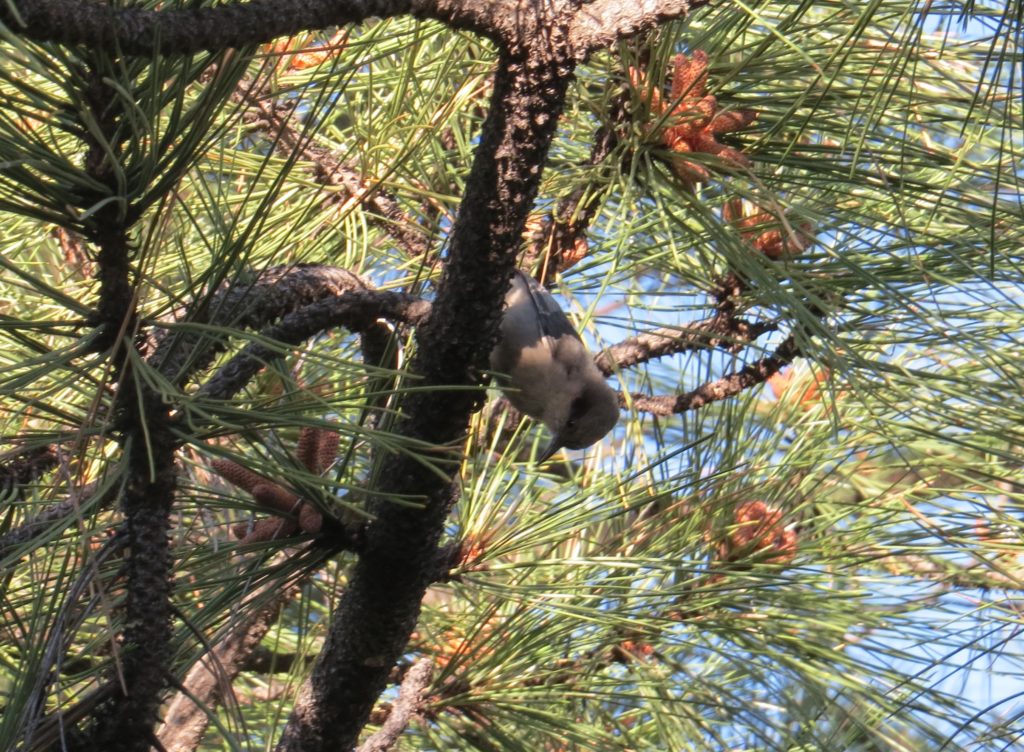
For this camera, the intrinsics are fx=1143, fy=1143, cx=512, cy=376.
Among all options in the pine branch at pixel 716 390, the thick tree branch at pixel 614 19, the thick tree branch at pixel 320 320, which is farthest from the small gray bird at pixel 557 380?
the thick tree branch at pixel 614 19

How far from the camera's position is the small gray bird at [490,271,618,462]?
8.20ft

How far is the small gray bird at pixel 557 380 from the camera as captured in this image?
98.4 inches

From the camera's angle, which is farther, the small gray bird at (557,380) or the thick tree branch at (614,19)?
the small gray bird at (557,380)

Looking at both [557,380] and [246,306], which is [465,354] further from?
[557,380]

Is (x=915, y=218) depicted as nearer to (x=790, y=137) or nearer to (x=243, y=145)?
(x=790, y=137)

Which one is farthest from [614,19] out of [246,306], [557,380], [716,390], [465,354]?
[557,380]

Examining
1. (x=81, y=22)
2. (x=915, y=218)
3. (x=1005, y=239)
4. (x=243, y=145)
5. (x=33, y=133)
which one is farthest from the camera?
(x=243, y=145)

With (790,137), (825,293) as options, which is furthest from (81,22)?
(825,293)

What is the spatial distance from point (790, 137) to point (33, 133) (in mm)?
1136

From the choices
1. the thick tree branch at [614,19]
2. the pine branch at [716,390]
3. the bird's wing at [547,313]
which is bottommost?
the thick tree branch at [614,19]

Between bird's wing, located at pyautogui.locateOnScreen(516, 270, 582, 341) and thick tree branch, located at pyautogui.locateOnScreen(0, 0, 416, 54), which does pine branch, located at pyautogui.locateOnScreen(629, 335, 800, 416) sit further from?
thick tree branch, located at pyautogui.locateOnScreen(0, 0, 416, 54)

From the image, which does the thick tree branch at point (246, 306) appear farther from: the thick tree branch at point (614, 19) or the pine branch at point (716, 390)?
the pine branch at point (716, 390)

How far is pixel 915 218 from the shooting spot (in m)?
2.12

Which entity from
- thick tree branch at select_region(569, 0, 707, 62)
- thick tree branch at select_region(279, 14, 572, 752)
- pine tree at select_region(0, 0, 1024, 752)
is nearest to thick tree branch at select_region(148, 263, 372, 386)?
pine tree at select_region(0, 0, 1024, 752)
